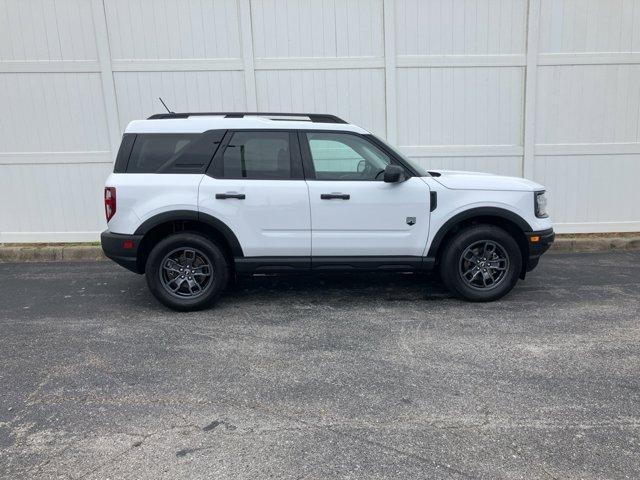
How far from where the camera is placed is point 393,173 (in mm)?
4750

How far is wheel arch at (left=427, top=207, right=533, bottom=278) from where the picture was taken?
497cm

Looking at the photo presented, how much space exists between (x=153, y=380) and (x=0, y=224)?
6.24 metres

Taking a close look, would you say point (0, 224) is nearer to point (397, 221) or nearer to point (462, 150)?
point (397, 221)

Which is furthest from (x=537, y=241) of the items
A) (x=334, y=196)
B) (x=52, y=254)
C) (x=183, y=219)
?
(x=52, y=254)

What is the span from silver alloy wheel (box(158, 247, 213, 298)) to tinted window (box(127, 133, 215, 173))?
84cm

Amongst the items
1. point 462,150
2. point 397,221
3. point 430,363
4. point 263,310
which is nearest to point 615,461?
point 430,363

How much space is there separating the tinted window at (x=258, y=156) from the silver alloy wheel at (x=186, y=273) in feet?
2.93

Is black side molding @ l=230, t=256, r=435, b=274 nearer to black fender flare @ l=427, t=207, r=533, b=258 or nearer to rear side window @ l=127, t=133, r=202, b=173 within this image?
black fender flare @ l=427, t=207, r=533, b=258

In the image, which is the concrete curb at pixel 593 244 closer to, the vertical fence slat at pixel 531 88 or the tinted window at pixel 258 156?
the vertical fence slat at pixel 531 88

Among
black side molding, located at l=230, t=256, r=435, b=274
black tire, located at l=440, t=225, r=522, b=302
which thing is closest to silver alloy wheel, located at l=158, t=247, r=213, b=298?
black side molding, located at l=230, t=256, r=435, b=274

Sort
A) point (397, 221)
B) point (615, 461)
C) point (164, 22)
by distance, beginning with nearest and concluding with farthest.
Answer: point (615, 461) → point (397, 221) → point (164, 22)

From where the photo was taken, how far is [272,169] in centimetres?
496

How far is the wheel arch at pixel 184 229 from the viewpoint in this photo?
190 inches

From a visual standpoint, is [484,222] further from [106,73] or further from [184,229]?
[106,73]
